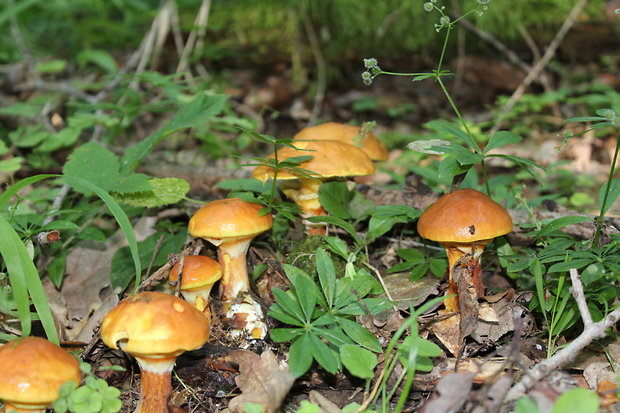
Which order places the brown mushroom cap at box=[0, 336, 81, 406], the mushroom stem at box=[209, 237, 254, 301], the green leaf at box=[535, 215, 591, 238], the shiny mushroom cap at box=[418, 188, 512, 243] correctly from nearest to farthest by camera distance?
the brown mushroom cap at box=[0, 336, 81, 406]
the shiny mushroom cap at box=[418, 188, 512, 243]
the green leaf at box=[535, 215, 591, 238]
the mushroom stem at box=[209, 237, 254, 301]

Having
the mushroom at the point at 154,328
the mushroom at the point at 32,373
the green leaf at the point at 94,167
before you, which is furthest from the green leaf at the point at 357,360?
the green leaf at the point at 94,167

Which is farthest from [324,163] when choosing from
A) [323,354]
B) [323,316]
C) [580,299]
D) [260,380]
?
[580,299]

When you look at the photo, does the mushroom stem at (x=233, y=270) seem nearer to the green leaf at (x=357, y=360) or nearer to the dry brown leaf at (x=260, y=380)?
the dry brown leaf at (x=260, y=380)

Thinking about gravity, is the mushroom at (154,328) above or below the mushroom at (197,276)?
above

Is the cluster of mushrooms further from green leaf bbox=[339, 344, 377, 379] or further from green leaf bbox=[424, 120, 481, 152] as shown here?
green leaf bbox=[339, 344, 377, 379]

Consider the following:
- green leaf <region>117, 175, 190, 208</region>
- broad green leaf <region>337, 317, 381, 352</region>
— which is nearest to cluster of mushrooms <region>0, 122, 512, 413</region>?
broad green leaf <region>337, 317, 381, 352</region>

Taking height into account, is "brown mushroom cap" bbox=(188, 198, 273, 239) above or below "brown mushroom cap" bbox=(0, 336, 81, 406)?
above

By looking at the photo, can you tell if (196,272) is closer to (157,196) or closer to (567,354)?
(157,196)

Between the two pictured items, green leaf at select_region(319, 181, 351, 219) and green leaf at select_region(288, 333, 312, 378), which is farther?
green leaf at select_region(319, 181, 351, 219)
